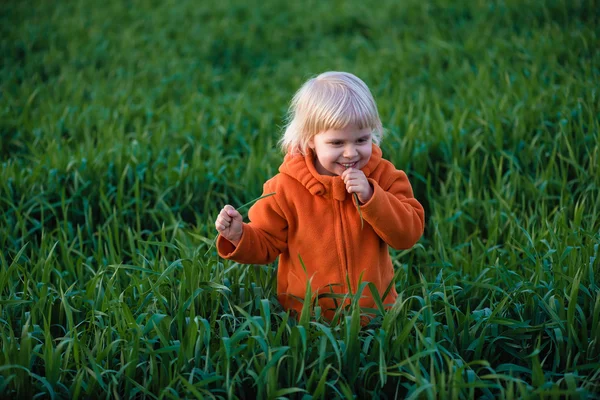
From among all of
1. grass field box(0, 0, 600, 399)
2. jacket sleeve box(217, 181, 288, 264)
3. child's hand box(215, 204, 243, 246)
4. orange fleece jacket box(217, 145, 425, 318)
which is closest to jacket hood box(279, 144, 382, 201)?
orange fleece jacket box(217, 145, 425, 318)

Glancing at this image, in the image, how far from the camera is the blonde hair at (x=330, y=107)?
1.94 m

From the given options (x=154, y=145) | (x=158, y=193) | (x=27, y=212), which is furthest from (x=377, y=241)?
(x=154, y=145)

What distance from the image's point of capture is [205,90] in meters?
4.93

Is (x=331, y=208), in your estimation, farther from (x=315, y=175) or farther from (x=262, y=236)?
(x=262, y=236)

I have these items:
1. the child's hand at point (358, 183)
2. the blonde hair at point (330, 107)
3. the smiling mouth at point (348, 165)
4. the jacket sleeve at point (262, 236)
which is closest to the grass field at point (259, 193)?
the jacket sleeve at point (262, 236)

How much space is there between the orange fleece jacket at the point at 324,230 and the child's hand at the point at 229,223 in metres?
0.03

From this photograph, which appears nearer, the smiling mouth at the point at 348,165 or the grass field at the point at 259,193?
the grass field at the point at 259,193

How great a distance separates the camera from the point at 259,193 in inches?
126

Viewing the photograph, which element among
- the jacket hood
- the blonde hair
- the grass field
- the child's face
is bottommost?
the grass field

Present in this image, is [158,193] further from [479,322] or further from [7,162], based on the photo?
[479,322]

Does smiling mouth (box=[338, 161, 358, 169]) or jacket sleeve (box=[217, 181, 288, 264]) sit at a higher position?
smiling mouth (box=[338, 161, 358, 169])

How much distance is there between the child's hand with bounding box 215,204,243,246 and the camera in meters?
2.00

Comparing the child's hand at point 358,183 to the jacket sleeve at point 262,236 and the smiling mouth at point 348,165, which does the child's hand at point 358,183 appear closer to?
the smiling mouth at point 348,165

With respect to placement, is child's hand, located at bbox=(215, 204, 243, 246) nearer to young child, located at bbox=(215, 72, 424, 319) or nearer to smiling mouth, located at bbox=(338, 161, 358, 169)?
young child, located at bbox=(215, 72, 424, 319)
